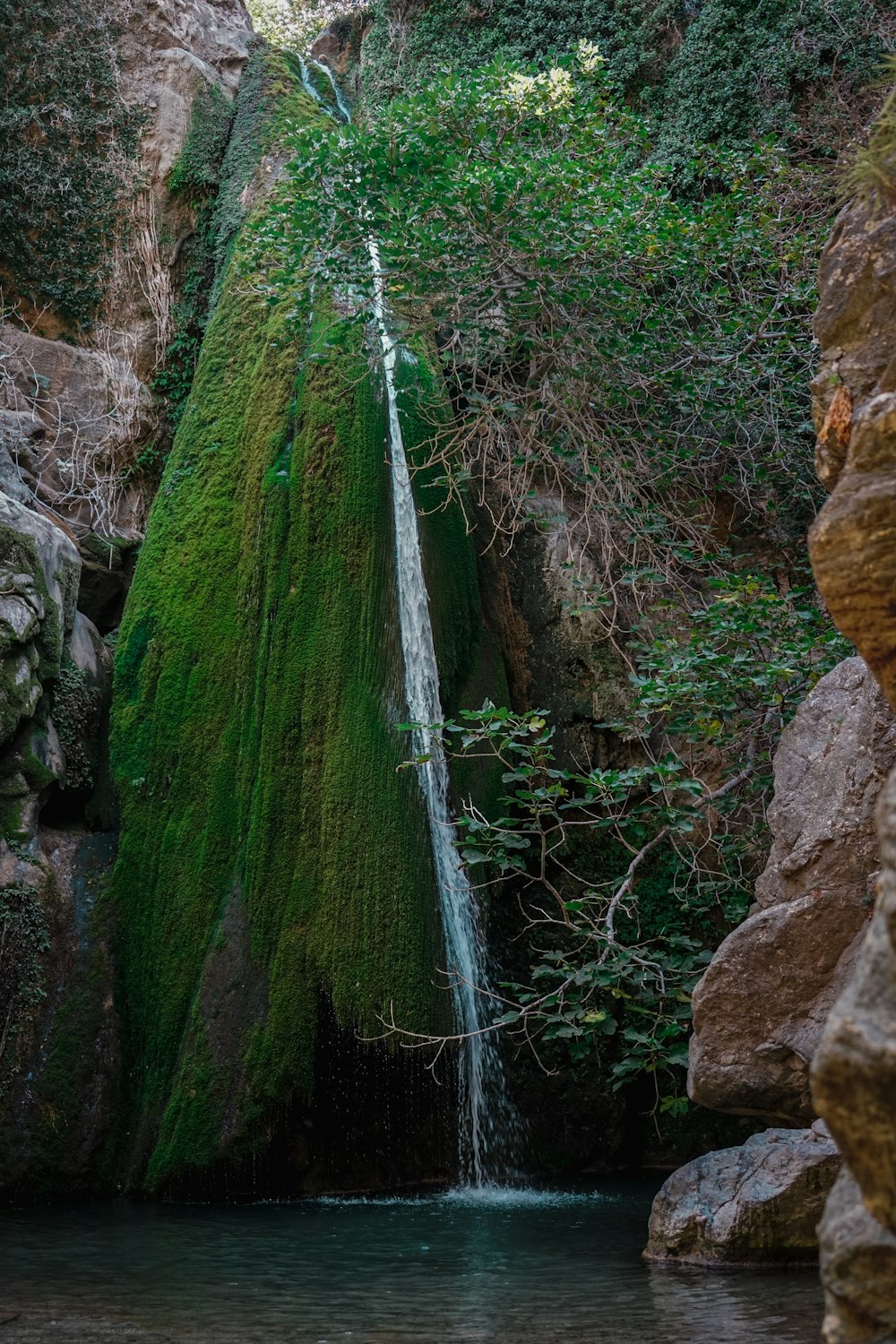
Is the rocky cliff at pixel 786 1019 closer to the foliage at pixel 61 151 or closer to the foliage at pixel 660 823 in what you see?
the foliage at pixel 660 823

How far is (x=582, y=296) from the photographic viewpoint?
27.6 ft

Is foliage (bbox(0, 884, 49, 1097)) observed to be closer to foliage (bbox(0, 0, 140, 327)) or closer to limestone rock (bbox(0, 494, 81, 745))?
limestone rock (bbox(0, 494, 81, 745))

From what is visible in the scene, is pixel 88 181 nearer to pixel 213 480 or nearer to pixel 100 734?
pixel 213 480

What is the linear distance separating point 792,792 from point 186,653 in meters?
4.96

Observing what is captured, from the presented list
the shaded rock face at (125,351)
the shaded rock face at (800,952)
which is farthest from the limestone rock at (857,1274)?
the shaded rock face at (125,351)

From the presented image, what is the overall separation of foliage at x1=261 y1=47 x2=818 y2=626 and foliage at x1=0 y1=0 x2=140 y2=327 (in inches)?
154

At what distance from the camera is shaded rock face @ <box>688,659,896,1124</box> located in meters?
4.68

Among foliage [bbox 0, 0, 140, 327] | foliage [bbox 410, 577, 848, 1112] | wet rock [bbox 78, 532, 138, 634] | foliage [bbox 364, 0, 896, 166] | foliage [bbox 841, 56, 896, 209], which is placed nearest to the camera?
foliage [bbox 841, 56, 896, 209]

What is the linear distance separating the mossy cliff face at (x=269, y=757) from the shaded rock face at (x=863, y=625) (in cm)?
483

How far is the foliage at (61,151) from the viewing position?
12039mm

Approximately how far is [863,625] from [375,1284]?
10.5 feet

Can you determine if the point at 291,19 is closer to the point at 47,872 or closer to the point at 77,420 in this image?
the point at 77,420

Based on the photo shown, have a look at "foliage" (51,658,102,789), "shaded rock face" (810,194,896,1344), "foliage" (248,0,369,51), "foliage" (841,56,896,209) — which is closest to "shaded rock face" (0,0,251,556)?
"foliage" (51,658,102,789)

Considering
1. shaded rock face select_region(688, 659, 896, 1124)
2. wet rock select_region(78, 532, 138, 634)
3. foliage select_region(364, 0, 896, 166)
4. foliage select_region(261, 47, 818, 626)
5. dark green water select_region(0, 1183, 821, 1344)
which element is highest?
foliage select_region(364, 0, 896, 166)
